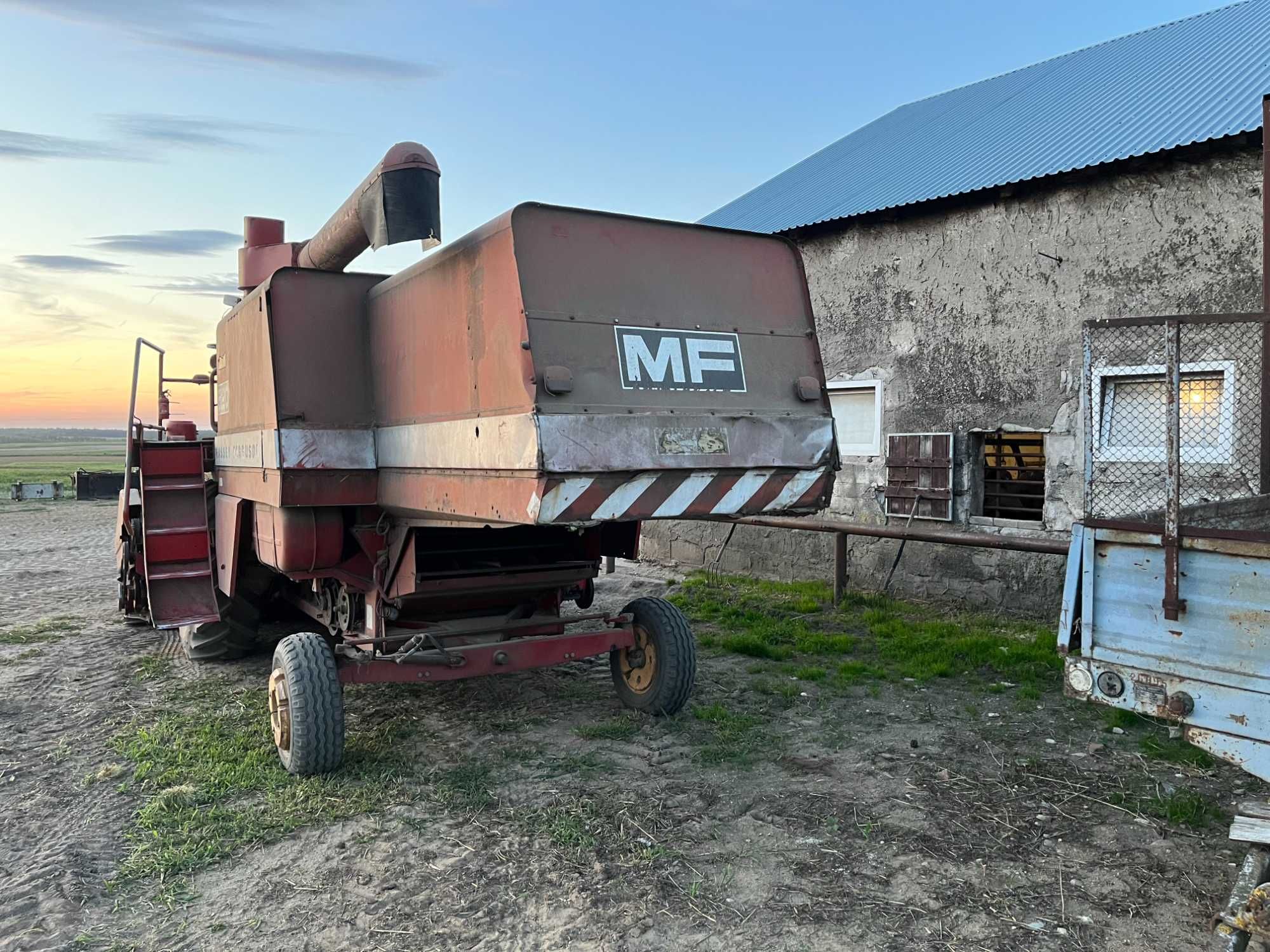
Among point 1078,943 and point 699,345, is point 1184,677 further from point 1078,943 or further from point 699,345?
point 699,345

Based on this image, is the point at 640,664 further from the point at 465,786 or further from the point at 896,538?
the point at 896,538

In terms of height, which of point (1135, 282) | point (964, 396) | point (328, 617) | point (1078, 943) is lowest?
point (1078, 943)

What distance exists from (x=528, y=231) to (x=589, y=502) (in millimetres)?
1233

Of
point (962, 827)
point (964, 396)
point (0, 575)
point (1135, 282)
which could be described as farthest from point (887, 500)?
point (0, 575)

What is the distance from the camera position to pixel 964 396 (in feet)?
29.6

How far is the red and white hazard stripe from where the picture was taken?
12.7 ft

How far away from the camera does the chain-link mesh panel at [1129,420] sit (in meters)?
7.64

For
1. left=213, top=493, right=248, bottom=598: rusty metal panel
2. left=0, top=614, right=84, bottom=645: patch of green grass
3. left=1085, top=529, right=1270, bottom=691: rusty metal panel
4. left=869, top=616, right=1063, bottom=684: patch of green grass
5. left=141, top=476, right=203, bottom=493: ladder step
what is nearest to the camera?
left=1085, top=529, right=1270, bottom=691: rusty metal panel

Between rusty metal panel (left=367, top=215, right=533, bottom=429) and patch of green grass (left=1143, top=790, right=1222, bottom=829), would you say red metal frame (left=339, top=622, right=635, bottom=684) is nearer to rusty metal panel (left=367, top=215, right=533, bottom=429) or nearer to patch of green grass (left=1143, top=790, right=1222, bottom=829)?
rusty metal panel (left=367, top=215, right=533, bottom=429)

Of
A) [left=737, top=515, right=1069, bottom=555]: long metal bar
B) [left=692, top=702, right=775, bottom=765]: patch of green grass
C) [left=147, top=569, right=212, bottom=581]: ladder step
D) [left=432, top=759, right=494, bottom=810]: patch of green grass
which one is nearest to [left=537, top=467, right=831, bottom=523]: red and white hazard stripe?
[left=692, top=702, right=775, bottom=765]: patch of green grass

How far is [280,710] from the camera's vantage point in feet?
16.3

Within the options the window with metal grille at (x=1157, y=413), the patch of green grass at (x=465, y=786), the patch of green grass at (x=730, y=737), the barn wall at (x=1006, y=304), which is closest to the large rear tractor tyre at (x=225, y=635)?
the patch of green grass at (x=465, y=786)

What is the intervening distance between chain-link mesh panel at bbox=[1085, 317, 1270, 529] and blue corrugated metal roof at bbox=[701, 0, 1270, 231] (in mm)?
1608

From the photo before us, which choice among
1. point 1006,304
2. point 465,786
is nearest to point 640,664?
point 465,786
